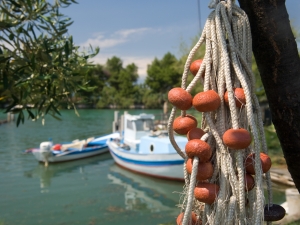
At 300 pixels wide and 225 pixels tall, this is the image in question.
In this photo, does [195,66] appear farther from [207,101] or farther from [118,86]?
[118,86]

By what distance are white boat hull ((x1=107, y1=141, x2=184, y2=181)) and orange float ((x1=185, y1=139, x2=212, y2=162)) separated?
10.0 metres

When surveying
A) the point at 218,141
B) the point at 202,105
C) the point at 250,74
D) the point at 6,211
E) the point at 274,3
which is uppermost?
the point at 274,3

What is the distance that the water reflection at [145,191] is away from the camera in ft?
30.3

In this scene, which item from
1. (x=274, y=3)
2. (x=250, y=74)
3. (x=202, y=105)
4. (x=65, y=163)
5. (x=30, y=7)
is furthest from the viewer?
(x=65, y=163)

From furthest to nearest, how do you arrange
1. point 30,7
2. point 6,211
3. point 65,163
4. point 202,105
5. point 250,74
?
point 65,163 → point 6,211 → point 30,7 → point 250,74 → point 202,105

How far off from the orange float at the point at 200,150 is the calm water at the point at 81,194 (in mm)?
6218

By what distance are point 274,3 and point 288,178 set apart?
9524 millimetres

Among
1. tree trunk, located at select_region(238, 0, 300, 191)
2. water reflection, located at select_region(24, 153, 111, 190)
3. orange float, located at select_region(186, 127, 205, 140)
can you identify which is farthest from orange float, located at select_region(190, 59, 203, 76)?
water reflection, located at select_region(24, 153, 111, 190)

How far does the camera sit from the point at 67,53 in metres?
3.44

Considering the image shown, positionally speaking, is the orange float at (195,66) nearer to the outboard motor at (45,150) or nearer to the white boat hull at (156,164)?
the white boat hull at (156,164)

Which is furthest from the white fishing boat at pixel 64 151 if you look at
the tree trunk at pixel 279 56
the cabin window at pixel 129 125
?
the tree trunk at pixel 279 56

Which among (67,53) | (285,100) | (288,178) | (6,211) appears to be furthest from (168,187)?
(285,100)

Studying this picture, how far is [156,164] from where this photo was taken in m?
11.7

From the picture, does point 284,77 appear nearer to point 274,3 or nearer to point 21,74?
point 274,3
